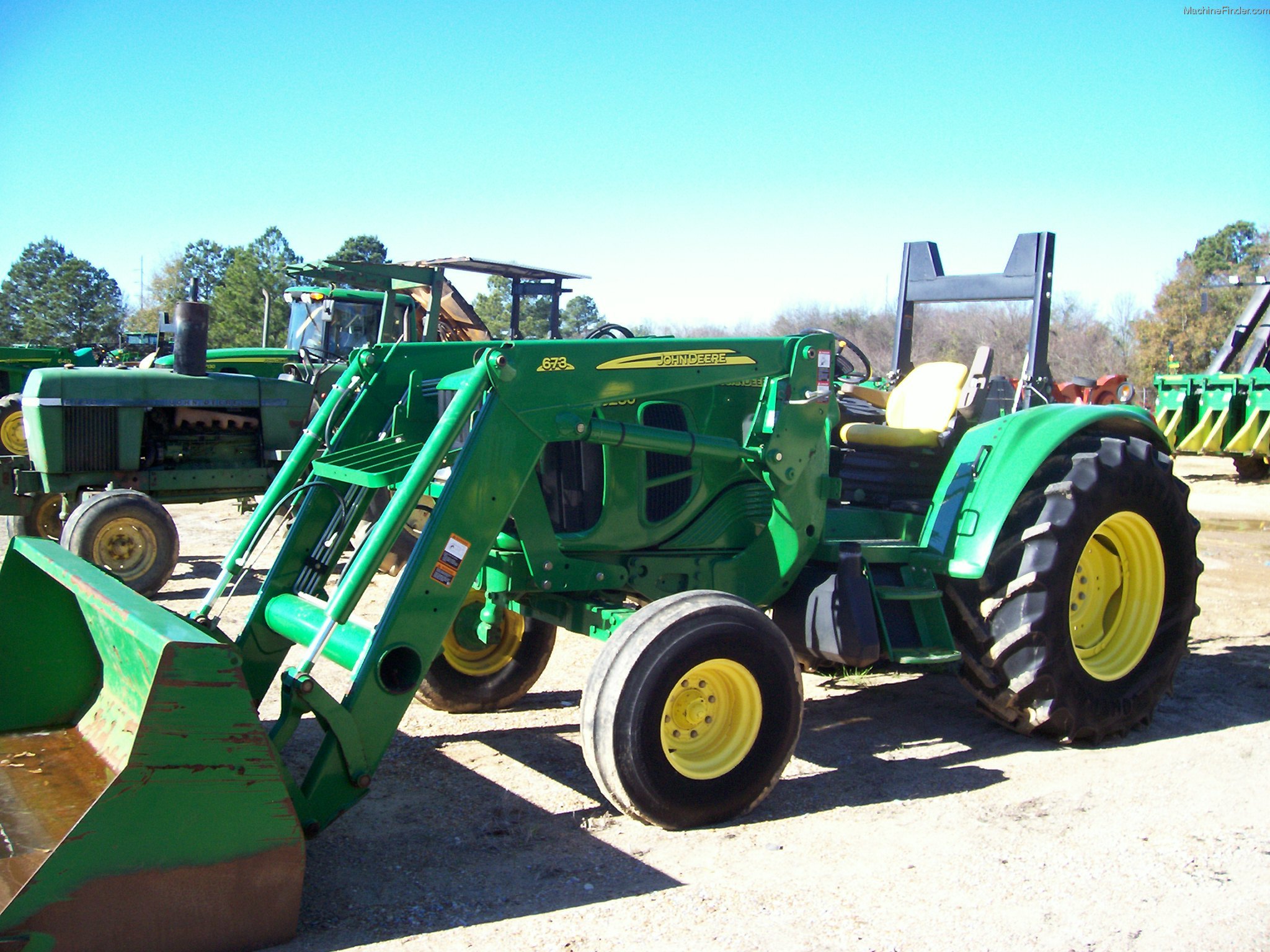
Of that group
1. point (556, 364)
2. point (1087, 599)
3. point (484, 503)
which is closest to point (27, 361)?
point (556, 364)

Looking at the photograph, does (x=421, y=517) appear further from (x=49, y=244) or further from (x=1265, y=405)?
(x=49, y=244)

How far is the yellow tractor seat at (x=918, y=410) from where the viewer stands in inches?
215

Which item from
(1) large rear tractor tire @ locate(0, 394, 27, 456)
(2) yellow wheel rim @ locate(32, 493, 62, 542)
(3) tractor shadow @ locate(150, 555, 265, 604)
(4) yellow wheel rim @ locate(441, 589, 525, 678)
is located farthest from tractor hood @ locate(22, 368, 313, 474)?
(4) yellow wheel rim @ locate(441, 589, 525, 678)

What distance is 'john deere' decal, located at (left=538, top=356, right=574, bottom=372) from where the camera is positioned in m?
4.00

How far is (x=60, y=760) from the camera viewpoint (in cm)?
381

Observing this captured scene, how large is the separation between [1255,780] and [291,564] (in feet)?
12.7

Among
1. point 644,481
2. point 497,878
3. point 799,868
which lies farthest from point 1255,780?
point 497,878

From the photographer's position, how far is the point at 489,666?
5.44 m

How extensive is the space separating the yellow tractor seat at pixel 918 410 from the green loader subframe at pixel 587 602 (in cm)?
4

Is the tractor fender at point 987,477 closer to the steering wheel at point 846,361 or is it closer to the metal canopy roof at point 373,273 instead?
the steering wheel at point 846,361

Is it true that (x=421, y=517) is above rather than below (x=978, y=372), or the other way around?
below

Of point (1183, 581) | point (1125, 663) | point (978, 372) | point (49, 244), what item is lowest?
point (1125, 663)

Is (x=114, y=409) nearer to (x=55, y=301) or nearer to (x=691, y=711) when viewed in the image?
(x=691, y=711)

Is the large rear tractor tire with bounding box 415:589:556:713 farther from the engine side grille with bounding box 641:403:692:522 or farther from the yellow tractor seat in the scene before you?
the yellow tractor seat
